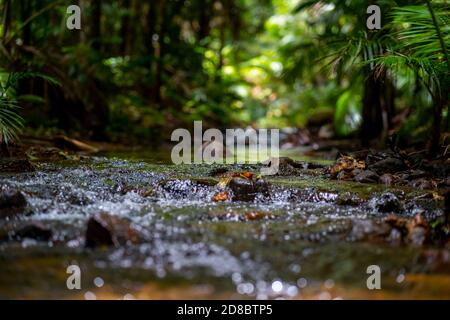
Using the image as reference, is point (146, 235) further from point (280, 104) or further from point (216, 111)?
point (280, 104)

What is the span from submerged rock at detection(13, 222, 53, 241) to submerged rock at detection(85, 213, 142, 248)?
0.76ft

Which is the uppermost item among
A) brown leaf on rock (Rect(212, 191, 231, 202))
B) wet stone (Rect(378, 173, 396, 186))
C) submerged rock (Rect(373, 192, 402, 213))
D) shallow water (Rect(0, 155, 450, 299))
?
wet stone (Rect(378, 173, 396, 186))

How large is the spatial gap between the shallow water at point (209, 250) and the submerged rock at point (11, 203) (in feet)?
0.22

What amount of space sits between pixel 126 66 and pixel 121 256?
8848 millimetres

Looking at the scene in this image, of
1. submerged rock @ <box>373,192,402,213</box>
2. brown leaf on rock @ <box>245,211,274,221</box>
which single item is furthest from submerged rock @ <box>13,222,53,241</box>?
submerged rock @ <box>373,192,402,213</box>

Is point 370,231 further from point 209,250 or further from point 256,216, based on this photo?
point 209,250

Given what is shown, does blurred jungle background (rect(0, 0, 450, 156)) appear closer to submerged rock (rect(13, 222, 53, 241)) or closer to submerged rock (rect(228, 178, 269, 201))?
submerged rock (rect(228, 178, 269, 201))

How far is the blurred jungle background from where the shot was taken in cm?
434

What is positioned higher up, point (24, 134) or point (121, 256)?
point (24, 134)

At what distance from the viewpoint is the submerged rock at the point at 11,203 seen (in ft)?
8.50
